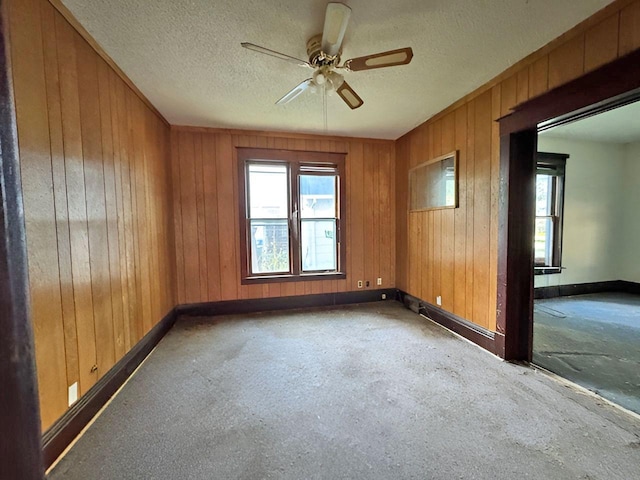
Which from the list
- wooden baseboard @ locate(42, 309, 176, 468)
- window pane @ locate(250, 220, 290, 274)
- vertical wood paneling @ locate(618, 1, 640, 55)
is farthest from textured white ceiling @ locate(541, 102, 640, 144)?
wooden baseboard @ locate(42, 309, 176, 468)

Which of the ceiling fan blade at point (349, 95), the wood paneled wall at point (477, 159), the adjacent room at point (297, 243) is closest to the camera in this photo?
the adjacent room at point (297, 243)

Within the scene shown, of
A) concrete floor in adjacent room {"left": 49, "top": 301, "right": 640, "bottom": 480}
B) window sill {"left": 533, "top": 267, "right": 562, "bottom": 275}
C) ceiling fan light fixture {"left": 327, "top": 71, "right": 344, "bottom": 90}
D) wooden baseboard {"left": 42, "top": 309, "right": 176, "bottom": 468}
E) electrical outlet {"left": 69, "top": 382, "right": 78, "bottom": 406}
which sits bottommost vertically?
concrete floor in adjacent room {"left": 49, "top": 301, "right": 640, "bottom": 480}

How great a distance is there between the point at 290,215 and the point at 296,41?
7.46ft

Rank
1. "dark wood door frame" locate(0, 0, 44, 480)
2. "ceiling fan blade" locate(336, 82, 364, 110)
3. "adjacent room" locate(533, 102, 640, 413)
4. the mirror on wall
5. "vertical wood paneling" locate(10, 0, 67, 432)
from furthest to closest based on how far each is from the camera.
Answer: "adjacent room" locate(533, 102, 640, 413), the mirror on wall, "ceiling fan blade" locate(336, 82, 364, 110), "vertical wood paneling" locate(10, 0, 67, 432), "dark wood door frame" locate(0, 0, 44, 480)

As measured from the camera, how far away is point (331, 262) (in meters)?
4.14

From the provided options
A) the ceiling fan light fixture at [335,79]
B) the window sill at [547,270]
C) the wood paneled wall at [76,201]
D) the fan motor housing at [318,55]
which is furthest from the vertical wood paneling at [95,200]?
the window sill at [547,270]

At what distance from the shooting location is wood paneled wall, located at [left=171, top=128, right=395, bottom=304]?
3.58 metres

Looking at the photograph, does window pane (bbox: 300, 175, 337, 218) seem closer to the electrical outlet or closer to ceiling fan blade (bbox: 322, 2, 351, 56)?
ceiling fan blade (bbox: 322, 2, 351, 56)

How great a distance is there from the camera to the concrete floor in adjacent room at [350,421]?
1361 mm

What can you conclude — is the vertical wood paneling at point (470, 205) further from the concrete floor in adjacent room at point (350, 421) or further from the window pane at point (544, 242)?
the window pane at point (544, 242)

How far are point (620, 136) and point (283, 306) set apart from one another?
18.6 feet

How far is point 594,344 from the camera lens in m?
2.62

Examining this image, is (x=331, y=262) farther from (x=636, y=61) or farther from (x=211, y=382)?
Result: (x=636, y=61)

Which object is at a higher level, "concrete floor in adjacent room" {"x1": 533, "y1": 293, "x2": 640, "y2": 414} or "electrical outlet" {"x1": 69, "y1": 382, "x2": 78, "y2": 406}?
"electrical outlet" {"x1": 69, "y1": 382, "x2": 78, "y2": 406}
